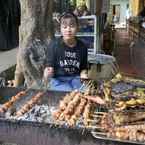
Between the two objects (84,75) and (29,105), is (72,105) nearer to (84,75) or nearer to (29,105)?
(29,105)

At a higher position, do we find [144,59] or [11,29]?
[11,29]

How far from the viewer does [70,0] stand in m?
11.7

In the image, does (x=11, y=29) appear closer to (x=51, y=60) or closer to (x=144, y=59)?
(x=144, y=59)

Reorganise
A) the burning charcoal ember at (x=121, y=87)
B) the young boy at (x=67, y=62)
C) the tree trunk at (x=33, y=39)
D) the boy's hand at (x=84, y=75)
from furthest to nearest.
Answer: the tree trunk at (x=33, y=39) → the young boy at (x=67, y=62) → the boy's hand at (x=84, y=75) → the burning charcoal ember at (x=121, y=87)

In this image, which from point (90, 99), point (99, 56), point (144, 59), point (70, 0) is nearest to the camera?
point (90, 99)

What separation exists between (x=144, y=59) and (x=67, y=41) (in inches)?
264

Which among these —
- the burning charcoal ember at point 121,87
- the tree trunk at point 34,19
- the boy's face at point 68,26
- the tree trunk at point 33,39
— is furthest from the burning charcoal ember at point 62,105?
the tree trunk at point 34,19

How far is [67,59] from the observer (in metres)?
4.05

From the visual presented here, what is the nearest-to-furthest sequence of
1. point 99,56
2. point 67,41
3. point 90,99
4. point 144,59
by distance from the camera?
point 90,99, point 67,41, point 99,56, point 144,59

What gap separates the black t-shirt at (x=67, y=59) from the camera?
404cm

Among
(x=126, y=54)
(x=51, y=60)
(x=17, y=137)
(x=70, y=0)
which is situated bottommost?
(x=126, y=54)

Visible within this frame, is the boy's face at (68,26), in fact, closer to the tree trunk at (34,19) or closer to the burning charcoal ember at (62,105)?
the burning charcoal ember at (62,105)

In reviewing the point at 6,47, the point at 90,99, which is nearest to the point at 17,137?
the point at 90,99

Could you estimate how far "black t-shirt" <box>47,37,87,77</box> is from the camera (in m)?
4.04
